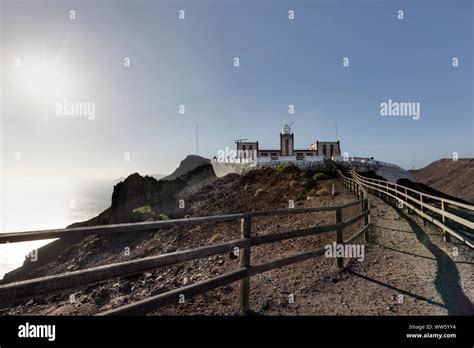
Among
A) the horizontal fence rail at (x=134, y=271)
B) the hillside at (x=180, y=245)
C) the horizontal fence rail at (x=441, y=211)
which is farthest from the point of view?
the hillside at (x=180, y=245)

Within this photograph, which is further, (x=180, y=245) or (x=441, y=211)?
(x=180, y=245)

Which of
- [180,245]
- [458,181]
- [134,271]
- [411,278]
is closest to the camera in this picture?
[134,271]

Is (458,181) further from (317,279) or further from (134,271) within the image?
(134,271)

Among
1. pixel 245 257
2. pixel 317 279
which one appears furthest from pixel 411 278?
pixel 245 257

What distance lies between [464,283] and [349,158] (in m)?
41.8

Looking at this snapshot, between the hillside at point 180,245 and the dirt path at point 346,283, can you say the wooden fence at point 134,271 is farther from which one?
the hillside at point 180,245

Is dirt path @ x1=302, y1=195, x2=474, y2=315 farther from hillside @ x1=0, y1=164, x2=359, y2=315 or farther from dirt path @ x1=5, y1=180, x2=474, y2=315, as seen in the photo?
hillside @ x1=0, y1=164, x2=359, y2=315

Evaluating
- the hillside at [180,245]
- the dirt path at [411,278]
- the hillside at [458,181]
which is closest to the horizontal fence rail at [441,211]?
the dirt path at [411,278]

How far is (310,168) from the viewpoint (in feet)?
133

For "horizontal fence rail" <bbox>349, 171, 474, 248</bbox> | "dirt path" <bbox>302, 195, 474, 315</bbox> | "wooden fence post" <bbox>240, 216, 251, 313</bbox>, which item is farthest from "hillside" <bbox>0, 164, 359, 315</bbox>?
"horizontal fence rail" <bbox>349, 171, 474, 248</bbox>

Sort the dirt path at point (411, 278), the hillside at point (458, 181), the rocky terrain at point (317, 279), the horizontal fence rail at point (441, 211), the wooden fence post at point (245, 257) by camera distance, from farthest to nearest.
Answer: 1. the hillside at point (458, 181)
2. the horizontal fence rail at point (441, 211)
3. the rocky terrain at point (317, 279)
4. the dirt path at point (411, 278)
5. the wooden fence post at point (245, 257)
